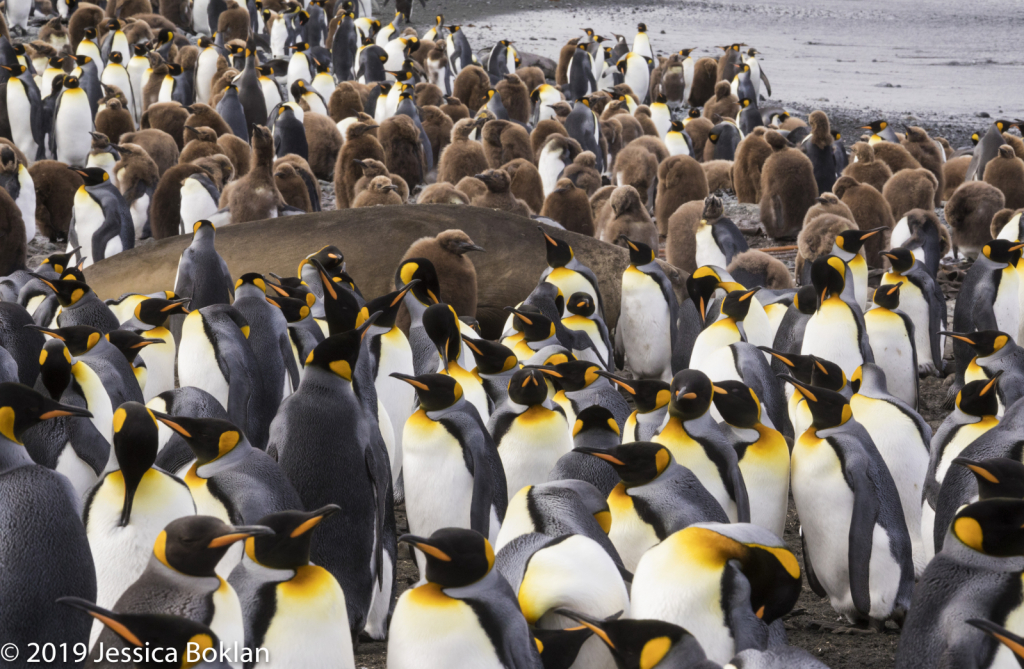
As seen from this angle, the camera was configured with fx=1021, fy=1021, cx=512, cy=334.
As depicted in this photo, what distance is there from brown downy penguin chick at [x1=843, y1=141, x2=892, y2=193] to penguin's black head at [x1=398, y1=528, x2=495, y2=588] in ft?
26.2

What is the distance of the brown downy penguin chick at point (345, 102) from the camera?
13180mm

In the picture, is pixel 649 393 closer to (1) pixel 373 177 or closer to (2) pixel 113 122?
(1) pixel 373 177

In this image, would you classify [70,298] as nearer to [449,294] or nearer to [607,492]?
[449,294]

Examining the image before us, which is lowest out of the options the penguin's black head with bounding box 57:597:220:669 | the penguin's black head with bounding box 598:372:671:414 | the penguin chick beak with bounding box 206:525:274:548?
the penguin's black head with bounding box 598:372:671:414

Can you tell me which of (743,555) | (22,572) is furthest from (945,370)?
(22,572)

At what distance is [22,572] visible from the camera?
245cm

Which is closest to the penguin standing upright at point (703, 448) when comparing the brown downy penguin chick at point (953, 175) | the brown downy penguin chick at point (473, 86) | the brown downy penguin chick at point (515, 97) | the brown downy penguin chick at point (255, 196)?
the brown downy penguin chick at point (255, 196)

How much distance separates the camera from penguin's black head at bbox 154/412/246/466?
282 centimetres

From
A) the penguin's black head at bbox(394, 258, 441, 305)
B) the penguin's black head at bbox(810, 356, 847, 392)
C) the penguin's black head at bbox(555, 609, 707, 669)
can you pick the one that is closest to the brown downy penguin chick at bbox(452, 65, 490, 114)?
the penguin's black head at bbox(394, 258, 441, 305)

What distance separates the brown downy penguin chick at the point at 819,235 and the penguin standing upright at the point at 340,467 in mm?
4157

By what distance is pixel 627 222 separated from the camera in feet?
24.4

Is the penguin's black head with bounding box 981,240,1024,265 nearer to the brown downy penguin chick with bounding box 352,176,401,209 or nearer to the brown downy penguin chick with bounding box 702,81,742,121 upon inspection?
the brown downy penguin chick with bounding box 352,176,401,209

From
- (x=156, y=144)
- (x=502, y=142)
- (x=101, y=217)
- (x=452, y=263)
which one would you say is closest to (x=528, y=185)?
(x=502, y=142)

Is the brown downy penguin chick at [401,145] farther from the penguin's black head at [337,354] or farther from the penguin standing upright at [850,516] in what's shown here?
the penguin standing upright at [850,516]
